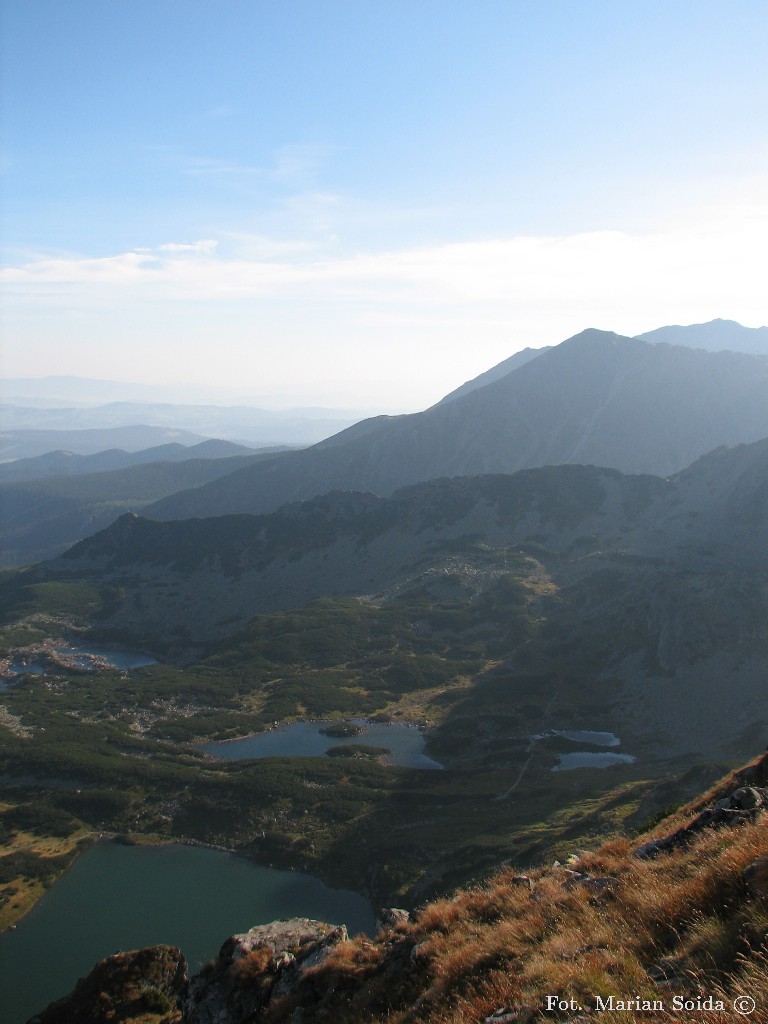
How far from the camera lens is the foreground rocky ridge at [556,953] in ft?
30.4

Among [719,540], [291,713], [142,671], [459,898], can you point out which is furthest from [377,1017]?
[719,540]

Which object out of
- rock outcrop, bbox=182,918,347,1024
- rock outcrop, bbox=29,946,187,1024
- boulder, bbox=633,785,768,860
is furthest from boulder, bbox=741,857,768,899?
rock outcrop, bbox=29,946,187,1024

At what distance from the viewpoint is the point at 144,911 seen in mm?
65250

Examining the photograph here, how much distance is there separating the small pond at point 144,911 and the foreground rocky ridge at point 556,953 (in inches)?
1660

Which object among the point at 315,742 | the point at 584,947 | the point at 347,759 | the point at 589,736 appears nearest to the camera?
the point at 584,947

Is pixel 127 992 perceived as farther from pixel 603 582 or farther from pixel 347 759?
pixel 603 582

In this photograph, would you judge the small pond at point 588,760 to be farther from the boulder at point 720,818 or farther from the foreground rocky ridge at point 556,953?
the boulder at point 720,818

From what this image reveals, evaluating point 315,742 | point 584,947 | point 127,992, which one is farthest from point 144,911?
point 584,947

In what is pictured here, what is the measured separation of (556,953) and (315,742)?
98.6 meters

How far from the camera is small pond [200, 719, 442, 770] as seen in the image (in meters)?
100

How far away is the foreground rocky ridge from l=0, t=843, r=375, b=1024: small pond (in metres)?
42.2

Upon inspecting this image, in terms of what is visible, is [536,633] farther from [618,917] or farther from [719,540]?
[618,917]

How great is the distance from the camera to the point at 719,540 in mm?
151000

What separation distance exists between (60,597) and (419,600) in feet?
347
